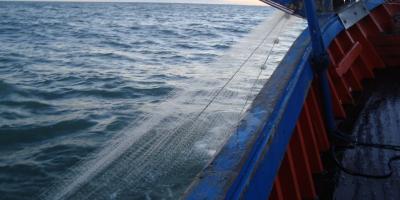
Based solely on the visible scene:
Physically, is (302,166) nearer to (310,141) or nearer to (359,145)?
(310,141)

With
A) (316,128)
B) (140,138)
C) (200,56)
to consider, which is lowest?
(200,56)

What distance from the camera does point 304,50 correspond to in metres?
3.99

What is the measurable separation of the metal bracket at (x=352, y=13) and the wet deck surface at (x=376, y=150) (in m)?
1.03

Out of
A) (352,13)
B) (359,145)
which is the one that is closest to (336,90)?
(359,145)

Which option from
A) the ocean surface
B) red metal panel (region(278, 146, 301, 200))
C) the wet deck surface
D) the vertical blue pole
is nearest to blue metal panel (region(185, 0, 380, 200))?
the vertical blue pole

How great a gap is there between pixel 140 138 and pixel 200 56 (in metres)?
→ 9.48

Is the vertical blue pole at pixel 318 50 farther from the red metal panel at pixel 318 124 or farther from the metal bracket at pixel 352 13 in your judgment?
Answer: the metal bracket at pixel 352 13

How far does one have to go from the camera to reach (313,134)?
366 centimetres

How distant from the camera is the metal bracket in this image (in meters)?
5.76

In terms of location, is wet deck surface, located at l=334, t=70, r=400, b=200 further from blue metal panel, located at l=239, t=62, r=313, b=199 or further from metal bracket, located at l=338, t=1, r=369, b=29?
metal bracket, located at l=338, t=1, r=369, b=29

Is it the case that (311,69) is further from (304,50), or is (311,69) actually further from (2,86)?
(2,86)

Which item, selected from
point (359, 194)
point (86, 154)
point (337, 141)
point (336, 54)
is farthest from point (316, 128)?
point (86, 154)

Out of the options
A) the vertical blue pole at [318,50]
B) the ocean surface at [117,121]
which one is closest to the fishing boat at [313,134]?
the vertical blue pole at [318,50]

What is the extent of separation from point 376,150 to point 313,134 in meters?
0.74
